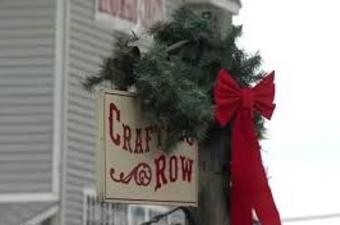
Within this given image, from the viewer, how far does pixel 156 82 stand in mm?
5074

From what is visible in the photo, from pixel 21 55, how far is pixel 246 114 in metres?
8.11

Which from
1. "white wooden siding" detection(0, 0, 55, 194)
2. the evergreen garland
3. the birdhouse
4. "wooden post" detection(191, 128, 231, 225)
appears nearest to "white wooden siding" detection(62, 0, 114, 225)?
"white wooden siding" detection(0, 0, 55, 194)

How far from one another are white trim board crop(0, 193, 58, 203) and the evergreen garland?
7033 millimetres

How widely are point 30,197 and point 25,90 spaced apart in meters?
1.32

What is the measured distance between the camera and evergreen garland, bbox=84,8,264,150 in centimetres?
509

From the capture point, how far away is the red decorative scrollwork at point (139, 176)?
4.96 metres

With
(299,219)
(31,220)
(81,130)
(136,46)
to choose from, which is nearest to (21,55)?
(81,130)

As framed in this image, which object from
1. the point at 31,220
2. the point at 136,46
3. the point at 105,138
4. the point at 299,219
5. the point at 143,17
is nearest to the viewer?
the point at 105,138

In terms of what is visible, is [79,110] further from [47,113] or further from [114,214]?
[114,214]

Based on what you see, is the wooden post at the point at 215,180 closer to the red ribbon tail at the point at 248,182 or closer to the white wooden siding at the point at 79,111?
the red ribbon tail at the point at 248,182

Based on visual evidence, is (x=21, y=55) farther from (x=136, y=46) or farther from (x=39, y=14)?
(x=136, y=46)

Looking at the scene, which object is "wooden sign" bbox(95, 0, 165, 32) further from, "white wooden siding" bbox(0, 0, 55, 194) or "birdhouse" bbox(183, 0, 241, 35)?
"birdhouse" bbox(183, 0, 241, 35)

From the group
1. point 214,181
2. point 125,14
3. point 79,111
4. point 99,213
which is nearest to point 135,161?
point 214,181

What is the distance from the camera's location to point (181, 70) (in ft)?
17.1
